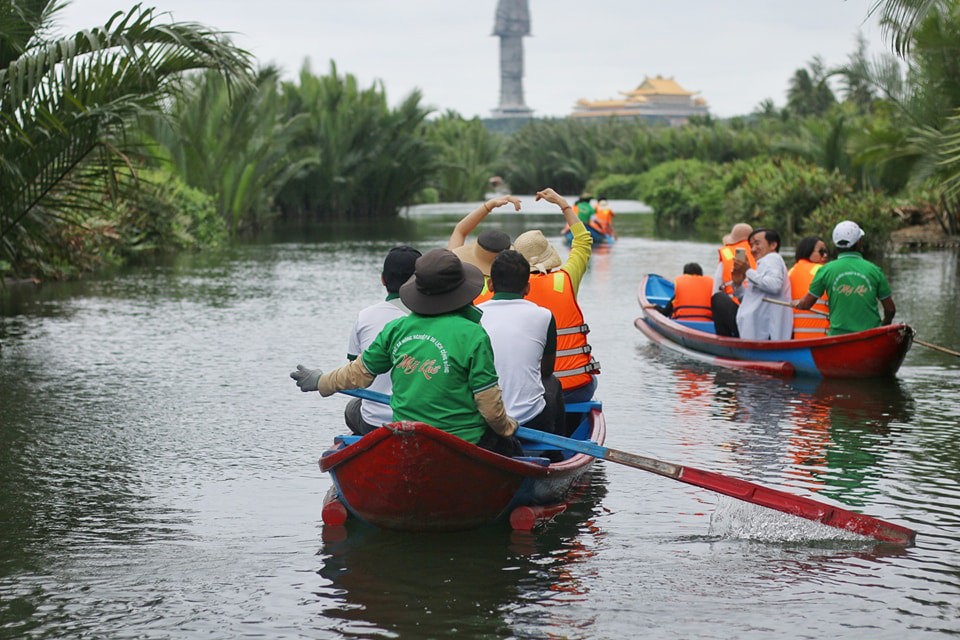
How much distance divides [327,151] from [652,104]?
120 metres

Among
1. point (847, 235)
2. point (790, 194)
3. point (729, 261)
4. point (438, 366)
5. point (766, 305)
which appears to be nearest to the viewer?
point (438, 366)

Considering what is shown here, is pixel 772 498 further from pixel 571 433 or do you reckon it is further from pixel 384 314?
pixel 384 314

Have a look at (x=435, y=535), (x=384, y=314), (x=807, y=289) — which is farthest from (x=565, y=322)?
(x=807, y=289)

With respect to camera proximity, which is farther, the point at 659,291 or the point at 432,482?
the point at 659,291

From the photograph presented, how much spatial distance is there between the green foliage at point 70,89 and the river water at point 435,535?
73.2 inches

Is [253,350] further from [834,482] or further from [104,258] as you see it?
[104,258]

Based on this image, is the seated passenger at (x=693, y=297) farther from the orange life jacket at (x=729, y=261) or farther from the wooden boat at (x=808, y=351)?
the orange life jacket at (x=729, y=261)

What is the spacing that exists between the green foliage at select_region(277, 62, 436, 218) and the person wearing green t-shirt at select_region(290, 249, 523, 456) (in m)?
43.9

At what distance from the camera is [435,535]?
7.55 m

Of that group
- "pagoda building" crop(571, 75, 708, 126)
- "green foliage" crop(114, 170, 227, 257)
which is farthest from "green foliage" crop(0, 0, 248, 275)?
"pagoda building" crop(571, 75, 708, 126)

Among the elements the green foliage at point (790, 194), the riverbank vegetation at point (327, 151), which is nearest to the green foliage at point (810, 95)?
the riverbank vegetation at point (327, 151)

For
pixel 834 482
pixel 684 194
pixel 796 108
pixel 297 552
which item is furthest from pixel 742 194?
pixel 796 108

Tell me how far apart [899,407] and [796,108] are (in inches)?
2987

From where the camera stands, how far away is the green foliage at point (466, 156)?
243ft
